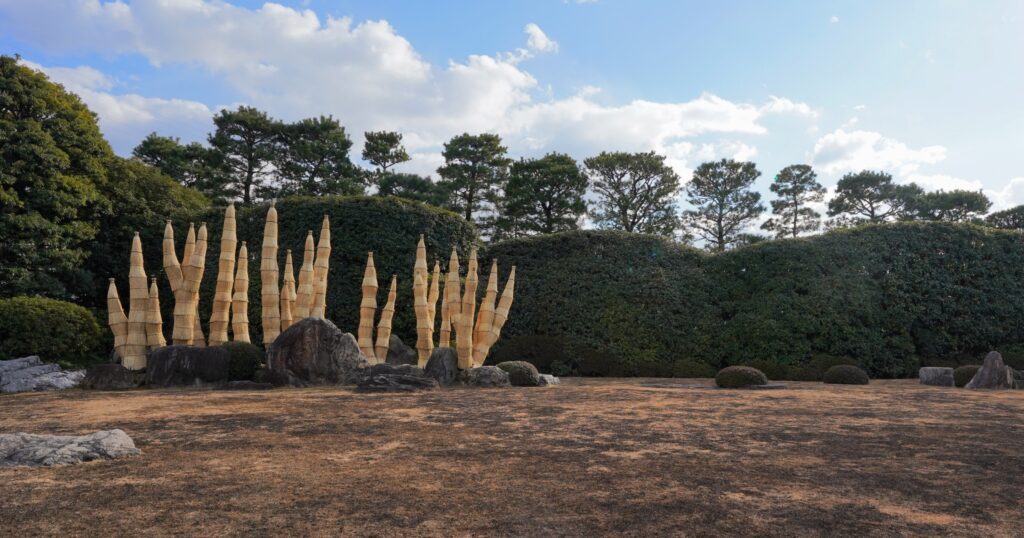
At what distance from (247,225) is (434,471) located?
50.7 ft

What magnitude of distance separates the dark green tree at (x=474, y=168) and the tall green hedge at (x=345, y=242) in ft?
36.0

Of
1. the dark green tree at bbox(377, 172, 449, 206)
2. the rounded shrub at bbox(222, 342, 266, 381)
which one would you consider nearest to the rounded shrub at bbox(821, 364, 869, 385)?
the rounded shrub at bbox(222, 342, 266, 381)

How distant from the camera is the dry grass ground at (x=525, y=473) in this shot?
3.41 m

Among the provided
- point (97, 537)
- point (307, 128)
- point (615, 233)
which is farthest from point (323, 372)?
point (307, 128)

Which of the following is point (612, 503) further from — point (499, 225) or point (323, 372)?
point (499, 225)

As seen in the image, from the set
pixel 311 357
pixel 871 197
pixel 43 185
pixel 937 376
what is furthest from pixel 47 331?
pixel 871 197

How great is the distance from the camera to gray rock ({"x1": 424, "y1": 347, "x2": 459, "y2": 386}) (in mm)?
12055

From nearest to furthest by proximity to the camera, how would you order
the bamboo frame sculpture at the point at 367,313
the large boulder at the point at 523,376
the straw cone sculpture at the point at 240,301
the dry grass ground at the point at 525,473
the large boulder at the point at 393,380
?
the dry grass ground at the point at 525,473
the large boulder at the point at 393,380
the large boulder at the point at 523,376
the straw cone sculpture at the point at 240,301
the bamboo frame sculpture at the point at 367,313

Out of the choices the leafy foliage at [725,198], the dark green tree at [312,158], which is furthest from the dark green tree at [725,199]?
the dark green tree at [312,158]

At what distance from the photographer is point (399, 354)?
48.4 ft

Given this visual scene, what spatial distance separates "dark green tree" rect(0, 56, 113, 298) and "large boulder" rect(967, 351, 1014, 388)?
21.1m

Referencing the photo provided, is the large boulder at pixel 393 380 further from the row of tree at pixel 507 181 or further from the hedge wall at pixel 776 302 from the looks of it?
the row of tree at pixel 507 181

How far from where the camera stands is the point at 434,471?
15.1 feet

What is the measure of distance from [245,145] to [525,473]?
28.0m
